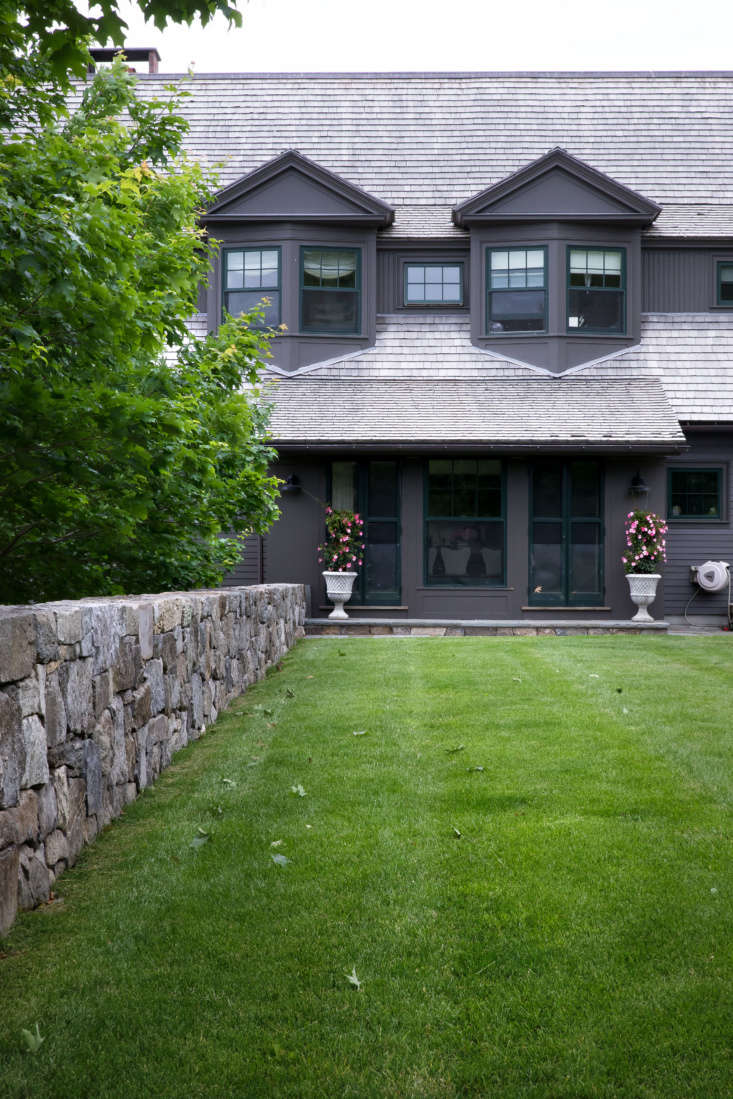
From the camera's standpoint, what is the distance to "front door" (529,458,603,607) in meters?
14.2

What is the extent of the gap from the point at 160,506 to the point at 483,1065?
572 centimetres

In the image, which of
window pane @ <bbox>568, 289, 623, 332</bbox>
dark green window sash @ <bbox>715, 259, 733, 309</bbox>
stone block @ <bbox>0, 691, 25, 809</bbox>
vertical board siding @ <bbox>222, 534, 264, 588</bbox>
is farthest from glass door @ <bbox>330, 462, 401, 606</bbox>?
stone block @ <bbox>0, 691, 25, 809</bbox>

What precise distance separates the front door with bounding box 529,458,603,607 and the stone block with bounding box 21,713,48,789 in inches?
445

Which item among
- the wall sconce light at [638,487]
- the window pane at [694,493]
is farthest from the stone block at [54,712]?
the window pane at [694,493]

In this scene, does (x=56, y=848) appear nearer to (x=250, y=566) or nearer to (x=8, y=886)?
(x=8, y=886)

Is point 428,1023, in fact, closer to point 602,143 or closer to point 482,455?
point 482,455

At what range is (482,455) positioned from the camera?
46.8 feet

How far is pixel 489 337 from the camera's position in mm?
15445

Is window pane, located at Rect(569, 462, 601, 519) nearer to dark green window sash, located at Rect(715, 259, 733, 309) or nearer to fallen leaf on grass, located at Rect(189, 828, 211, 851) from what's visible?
dark green window sash, located at Rect(715, 259, 733, 309)

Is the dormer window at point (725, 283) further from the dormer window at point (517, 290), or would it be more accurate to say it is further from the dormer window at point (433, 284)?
the dormer window at point (433, 284)

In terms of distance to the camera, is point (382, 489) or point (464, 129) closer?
point (382, 489)

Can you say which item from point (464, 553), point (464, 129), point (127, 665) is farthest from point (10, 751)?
point (464, 129)

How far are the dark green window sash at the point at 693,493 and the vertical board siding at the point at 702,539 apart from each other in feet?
0.23

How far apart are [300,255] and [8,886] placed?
43.6 ft
